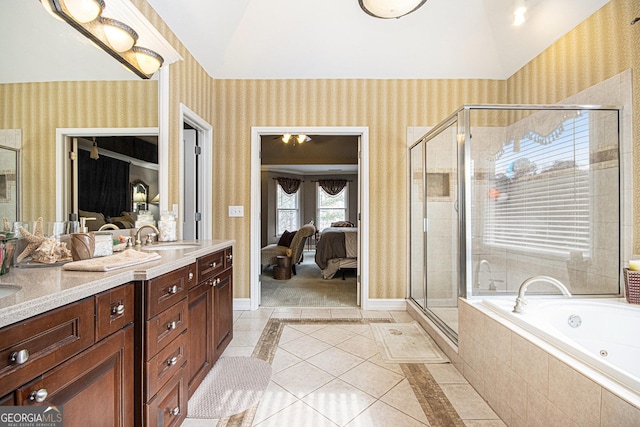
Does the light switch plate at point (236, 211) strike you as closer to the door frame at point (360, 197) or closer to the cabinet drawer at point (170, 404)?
the door frame at point (360, 197)

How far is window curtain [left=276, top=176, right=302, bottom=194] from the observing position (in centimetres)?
815

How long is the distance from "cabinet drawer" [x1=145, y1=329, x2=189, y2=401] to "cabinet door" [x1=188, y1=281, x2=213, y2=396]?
0.48 feet

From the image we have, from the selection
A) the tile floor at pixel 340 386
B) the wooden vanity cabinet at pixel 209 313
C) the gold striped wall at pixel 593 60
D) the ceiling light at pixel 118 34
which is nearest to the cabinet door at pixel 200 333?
the wooden vanity cabinet at pixel 209 313

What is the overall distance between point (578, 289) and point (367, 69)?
2.75 meters

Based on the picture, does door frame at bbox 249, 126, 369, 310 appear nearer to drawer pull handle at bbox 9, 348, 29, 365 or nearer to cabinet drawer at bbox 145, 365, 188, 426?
cabinet drawer at bbox 145, 365, 188, 426

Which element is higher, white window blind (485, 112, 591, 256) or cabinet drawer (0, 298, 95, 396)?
white window blind (485, 112, 591, 256)

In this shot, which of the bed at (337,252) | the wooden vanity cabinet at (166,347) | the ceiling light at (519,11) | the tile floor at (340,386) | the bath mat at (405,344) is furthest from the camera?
the bed at (337,252)

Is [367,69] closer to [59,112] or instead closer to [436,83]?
[436,83]

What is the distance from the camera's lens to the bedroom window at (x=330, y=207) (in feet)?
28.2

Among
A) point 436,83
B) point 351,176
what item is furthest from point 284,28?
point 351,176

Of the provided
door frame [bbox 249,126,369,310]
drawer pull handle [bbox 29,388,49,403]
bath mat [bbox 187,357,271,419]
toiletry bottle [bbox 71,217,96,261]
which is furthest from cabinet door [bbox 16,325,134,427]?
door frame [bbox 249,126,369,310]

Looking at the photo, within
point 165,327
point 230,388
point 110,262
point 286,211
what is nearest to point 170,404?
point 165,327

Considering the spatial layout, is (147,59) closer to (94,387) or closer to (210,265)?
(210,265)

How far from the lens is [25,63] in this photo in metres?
1.23
